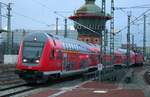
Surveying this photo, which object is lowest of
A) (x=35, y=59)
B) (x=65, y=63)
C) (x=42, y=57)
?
(x=65, y=63)

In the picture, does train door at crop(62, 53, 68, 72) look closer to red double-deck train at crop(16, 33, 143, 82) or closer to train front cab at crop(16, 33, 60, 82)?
red double-deck train at crop(16, 33, 143, 82)

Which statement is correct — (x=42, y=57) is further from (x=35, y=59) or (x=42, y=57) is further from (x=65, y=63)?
(x=65, y=63)

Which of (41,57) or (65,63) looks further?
(65,63)

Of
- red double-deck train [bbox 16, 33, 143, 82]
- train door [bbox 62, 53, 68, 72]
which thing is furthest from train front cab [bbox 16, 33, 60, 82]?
train door [bbox 62, 53, 68, 72]

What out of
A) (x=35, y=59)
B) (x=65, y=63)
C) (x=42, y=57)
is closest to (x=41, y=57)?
(x=42, y=57)

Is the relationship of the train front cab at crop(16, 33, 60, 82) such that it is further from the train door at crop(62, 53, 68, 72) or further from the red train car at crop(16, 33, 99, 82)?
the train door at crop(62, 53, 68, 72)

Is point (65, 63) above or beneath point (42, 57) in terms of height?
beneath

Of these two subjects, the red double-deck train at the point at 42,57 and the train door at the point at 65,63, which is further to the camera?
the train door at the point at 65,63

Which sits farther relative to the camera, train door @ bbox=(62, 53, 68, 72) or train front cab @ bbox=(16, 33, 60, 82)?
train door @ bbox=(62, 53, 68, 72)

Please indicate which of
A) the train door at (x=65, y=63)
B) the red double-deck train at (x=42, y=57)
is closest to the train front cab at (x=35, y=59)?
the red double-deck train at (x=42, y=57)

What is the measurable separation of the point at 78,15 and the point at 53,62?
181 feet

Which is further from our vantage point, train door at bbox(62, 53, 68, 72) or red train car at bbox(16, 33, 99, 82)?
train door at bbox(62, 53, 68, 72)

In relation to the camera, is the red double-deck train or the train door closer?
the red double-deck train

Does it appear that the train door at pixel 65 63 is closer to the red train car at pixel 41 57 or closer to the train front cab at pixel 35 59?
the red train car at pixel 41 57
